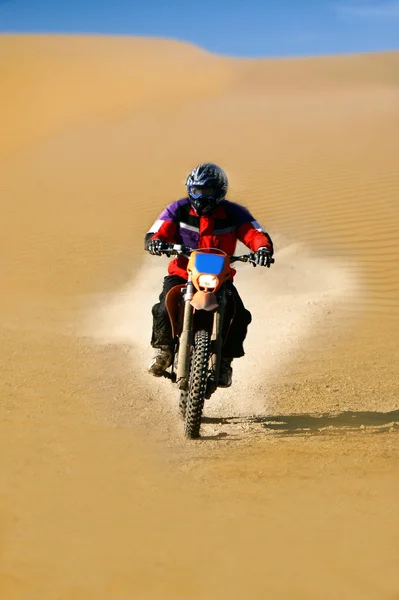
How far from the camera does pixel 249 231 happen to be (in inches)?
239

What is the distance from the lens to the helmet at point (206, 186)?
18.9 feet

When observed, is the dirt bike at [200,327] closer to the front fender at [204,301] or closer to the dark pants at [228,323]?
the front fender at [204,301]

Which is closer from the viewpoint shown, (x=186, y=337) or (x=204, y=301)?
(x=204, y=301)

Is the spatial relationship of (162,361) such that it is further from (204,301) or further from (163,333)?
(204,301)

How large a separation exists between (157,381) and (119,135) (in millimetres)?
16858

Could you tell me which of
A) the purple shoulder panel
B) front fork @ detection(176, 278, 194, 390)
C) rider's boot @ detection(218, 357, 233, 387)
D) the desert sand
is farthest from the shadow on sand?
the purple shoulder panel

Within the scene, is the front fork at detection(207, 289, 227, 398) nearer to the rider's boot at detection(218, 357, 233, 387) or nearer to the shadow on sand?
the rider's boot at detection(218, 357, 233, 387)

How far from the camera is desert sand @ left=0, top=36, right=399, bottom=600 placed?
11.9ft

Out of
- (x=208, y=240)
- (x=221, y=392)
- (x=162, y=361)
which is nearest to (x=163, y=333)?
(x=162, y=361)

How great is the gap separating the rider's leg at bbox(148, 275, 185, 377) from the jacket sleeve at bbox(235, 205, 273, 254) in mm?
535

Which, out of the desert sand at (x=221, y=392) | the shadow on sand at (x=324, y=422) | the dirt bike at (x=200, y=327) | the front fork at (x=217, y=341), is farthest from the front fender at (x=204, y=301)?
the shadow on sand at (x=324, y=422)

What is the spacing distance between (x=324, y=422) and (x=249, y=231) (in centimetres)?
151

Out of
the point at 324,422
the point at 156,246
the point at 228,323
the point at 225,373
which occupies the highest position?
the point at 156,246

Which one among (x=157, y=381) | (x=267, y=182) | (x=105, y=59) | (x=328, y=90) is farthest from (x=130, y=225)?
(x=105, y=59)
